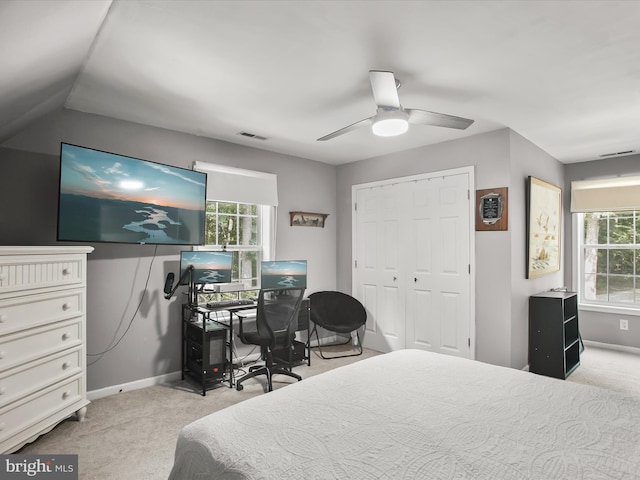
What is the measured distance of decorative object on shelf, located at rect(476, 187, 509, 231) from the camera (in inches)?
148

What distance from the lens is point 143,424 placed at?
2781mm

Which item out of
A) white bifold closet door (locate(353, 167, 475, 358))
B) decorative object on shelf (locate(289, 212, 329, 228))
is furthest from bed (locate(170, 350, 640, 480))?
decorative object on shelf (locate(289, 212, 329, 228))

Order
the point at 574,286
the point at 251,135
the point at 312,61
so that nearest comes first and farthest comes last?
1. the point at 312,61
2. the point at 251,135
3. the point at 574,286

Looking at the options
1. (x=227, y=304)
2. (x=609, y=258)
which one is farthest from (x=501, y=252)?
(x=227, y=304)

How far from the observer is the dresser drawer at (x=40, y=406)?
2160mm

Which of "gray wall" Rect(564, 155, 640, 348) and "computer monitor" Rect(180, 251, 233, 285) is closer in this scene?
"computer monitor" Rect(180, 251, 233, 285)

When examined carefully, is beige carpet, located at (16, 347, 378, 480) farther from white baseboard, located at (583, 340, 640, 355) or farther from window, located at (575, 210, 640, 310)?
window, located at (575, 210, 640, 310)

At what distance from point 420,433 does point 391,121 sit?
1899mm

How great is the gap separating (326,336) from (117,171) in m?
3.30

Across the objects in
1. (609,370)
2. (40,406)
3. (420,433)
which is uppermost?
(420,433)

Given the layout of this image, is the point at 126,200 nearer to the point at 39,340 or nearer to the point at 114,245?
the point at 114,245

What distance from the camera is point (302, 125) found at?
3.65 m

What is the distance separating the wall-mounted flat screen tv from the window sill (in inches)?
203

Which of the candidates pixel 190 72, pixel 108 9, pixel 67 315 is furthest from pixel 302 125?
pixel 67 315
